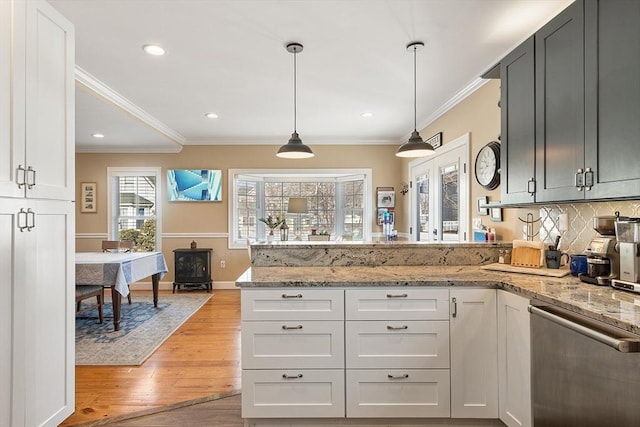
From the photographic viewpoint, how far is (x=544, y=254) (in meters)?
2.25

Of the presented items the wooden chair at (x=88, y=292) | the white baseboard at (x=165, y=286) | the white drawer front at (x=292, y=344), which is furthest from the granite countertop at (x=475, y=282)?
the white baseboard at (x=165, y=286)

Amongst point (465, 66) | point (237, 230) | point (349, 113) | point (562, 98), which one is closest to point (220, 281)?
point (237, 230)

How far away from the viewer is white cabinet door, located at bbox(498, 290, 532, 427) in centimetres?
171

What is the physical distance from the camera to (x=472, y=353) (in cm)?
194

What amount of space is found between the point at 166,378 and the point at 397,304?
1915 millimetres

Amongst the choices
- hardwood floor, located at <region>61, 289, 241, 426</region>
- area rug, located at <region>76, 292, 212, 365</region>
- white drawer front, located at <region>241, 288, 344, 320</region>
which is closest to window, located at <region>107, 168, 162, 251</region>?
area rug, located at <region>76, 292, 212, 365</region>

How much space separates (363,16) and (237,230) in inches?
168

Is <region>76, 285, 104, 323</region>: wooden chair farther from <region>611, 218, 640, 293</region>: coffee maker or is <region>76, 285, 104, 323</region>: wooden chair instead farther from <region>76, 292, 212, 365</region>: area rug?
<region>611, 218, 640, 293</region>: coffee maker

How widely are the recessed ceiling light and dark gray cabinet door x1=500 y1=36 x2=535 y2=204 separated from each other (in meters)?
2.49

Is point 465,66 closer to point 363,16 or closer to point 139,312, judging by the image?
point 363,16

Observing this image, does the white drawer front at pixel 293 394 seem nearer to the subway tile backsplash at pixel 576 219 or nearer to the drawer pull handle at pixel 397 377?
the drawer pull handle at pixel 397 377

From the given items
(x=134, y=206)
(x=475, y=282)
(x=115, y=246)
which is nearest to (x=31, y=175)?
(x=475, y=282)

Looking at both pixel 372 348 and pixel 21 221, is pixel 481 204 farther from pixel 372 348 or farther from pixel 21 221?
pixel 21 221

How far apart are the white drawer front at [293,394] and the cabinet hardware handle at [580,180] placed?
1.57m
